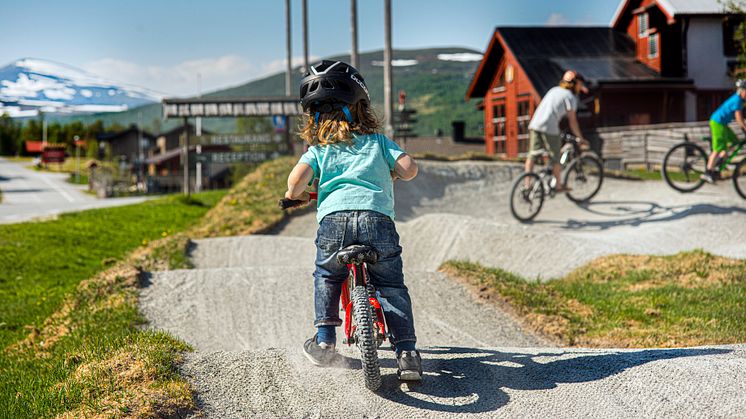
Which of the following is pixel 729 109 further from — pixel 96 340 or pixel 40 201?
pixel 40 201

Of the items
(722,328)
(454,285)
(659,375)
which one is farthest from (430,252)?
(659,375)

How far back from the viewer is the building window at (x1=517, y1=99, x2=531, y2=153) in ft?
121

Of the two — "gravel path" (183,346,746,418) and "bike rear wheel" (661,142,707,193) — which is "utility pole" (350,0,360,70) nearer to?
"bike rear wheel" (661,142,707,193)

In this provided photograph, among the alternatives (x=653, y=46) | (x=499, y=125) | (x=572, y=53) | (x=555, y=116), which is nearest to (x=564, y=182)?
(x=555, y=116)

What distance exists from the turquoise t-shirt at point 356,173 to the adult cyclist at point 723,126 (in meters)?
10.5

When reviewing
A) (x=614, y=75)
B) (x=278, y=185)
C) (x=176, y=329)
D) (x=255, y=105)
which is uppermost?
(x=614, y=75)

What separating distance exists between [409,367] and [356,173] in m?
1.17

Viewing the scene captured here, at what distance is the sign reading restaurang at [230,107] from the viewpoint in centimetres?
2097

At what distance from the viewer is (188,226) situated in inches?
707

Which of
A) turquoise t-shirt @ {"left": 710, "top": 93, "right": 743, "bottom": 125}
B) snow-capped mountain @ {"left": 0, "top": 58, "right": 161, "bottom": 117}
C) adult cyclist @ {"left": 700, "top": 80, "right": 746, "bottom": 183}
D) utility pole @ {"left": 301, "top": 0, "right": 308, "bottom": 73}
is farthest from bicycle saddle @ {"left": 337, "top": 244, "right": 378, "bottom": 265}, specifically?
utility pole @ {"left": 301, "top": 0, "right": 308, "bottom": 73}

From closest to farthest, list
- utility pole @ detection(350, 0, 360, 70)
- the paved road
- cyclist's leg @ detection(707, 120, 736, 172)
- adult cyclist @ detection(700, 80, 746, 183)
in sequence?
adult cyclist @ detection(700, 80, 746, 183), cyclist's leg @ detection(707, 120, 736, 172), utility pole @ detection(350, 0, 360, 70), the paved road

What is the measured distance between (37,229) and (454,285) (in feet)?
35.2

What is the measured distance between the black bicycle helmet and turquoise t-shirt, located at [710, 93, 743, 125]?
10710mm

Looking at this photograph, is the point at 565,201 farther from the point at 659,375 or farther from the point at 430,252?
the point at 659,375
